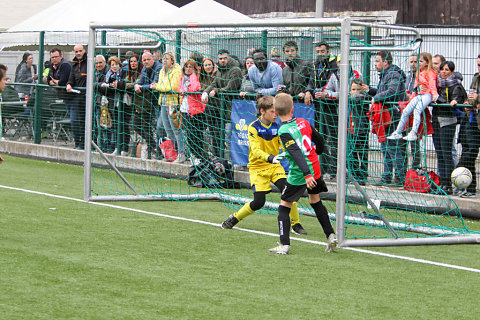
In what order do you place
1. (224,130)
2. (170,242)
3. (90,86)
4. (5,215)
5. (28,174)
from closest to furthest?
(170,242)
(5,215)
(90,86)
(224,130)
(28,174)

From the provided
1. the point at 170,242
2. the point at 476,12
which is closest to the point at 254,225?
the point at 170,242

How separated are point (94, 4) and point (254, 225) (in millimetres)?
14787

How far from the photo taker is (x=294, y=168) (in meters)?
8.94

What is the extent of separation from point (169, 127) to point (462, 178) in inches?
186

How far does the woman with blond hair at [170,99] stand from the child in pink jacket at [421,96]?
3578 mm

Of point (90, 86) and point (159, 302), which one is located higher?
point (90, 86)

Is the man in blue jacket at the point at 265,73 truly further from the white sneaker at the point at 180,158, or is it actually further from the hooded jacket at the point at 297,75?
the white sneaker at the point at 180,158

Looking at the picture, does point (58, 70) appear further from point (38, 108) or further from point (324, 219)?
point (324, 219)

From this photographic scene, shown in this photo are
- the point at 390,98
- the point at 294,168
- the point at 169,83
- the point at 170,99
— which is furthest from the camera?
the point at 170,99

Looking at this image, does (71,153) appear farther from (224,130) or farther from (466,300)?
(466,300)

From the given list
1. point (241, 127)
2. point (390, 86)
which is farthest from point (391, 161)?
point (241, 127)

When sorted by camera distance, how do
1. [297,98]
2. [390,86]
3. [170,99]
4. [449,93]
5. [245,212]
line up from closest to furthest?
[245,212]
[390,86]
[449,93]
[297,98]
[170,99]

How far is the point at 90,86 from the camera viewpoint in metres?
12.3

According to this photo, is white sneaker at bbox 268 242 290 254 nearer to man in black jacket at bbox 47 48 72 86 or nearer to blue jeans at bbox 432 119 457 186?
blue jeans at bbox 432 119 457 186
